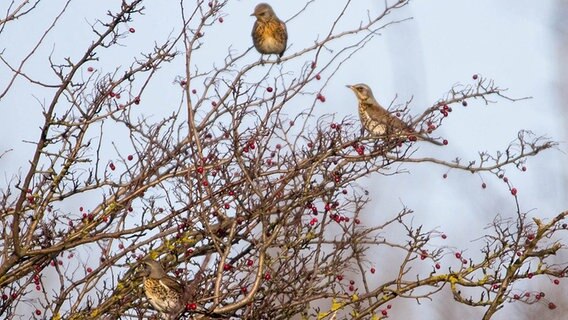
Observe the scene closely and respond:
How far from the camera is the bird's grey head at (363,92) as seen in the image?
9250 mm

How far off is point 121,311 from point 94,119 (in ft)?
3.34

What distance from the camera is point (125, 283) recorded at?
5535mm

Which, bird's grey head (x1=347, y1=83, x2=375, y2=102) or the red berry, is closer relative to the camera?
the red berry

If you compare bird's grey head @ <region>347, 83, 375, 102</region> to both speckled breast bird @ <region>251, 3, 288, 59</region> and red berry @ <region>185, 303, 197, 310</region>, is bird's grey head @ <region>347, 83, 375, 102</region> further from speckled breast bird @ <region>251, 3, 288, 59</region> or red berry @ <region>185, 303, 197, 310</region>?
red berry @ <region>185, 303, 197, 310</region>

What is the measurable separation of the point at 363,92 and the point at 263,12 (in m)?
1.59

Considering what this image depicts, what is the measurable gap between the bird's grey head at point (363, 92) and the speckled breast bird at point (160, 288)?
4.08m

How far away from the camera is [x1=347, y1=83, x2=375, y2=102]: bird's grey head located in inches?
364

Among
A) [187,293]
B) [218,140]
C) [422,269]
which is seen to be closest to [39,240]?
[218,140]

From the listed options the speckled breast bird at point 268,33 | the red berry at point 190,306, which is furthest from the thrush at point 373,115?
the red berry at point 190,306

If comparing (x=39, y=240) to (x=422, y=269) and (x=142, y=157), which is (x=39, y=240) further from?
(x=422, y=269)

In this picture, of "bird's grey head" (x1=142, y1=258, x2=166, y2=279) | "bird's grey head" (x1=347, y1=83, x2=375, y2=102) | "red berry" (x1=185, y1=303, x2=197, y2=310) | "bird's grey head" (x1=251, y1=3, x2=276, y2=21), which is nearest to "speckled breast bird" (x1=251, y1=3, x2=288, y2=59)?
"bird's grey head" (x1=251, y1=3, x2=276, y2=21)

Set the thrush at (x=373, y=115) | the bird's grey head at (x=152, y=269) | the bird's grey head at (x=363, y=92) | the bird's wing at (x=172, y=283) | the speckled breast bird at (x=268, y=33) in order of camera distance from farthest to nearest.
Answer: the speckled breast bird at (x=268, y=33) → the bird's grey head at (x=363, y=92) → the thrush at (x=373, y=115) → the bird's grey head at (x=152, y=269) → the bird's wing at (x=172, y=283)

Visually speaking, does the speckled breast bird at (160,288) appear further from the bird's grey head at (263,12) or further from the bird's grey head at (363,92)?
the bird's grey head at (263,12)

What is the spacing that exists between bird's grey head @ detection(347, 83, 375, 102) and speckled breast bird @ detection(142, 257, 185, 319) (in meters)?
4.08
